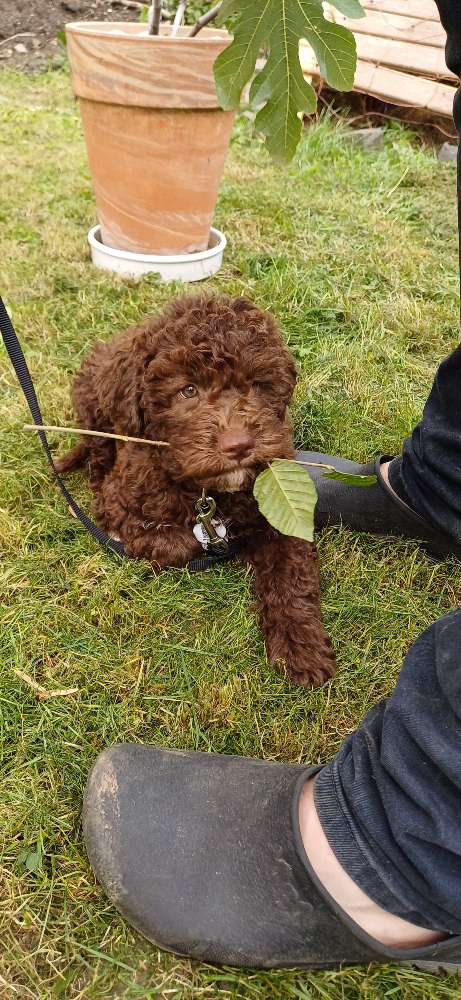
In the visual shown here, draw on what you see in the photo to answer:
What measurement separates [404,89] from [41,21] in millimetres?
5607

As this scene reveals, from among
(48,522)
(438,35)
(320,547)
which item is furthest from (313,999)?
(438,35)

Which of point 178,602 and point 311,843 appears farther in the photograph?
point 178,602

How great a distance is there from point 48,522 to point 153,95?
247 cm

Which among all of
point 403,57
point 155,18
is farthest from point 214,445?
point 403,57

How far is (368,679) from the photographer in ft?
7.34

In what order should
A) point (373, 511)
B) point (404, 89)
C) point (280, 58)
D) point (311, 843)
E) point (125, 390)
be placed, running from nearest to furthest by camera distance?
point (311, 843) → point (280, 58) → point (125, 390) → point (373, 511) → point (404, 89)

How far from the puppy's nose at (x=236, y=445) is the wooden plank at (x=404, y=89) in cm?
588

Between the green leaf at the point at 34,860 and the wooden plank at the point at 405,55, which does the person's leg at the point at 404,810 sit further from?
the wooden plank at the point at 405,55

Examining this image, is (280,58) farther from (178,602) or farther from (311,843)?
(311,843)

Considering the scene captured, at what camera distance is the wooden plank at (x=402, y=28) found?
6.90m

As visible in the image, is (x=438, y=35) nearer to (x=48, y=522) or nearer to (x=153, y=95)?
(x=153, y=95)

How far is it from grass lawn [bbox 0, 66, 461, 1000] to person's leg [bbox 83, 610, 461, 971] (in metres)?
0.12

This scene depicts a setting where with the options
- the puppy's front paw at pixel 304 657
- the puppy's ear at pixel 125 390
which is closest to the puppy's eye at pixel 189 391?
the puppy's ear at pixel 125 390

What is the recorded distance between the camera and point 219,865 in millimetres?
1601
